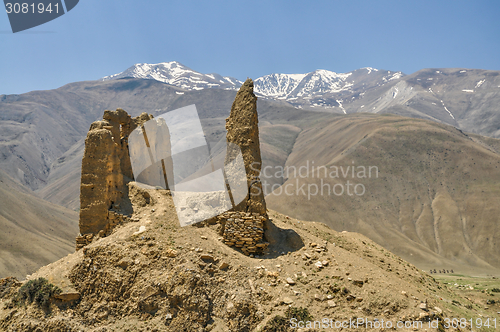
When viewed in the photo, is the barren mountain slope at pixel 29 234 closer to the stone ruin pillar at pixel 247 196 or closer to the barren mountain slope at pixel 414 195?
the stone ruin pillar at pixel 247 196

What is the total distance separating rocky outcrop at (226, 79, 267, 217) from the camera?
15164mm

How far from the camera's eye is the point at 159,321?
11.5 metres

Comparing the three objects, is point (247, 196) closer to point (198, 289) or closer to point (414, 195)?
point (198, 289)

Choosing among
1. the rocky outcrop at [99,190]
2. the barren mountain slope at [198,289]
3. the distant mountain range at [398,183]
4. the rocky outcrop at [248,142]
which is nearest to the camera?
the barren mountain slope at [198,289]

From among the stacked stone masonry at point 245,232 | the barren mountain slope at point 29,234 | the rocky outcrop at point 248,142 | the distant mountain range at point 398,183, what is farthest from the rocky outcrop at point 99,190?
the distant mountain range at point 398,183

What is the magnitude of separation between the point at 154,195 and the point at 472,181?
96.2 metres

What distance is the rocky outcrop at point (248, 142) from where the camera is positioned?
15.2 m

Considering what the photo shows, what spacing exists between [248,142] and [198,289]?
6727mm

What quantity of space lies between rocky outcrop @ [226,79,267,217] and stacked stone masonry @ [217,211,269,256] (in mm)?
383

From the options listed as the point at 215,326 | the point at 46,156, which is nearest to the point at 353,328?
the point at 215,326

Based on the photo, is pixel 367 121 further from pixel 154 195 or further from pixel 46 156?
pixel 46 156

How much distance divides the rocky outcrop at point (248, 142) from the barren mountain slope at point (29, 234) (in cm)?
4702

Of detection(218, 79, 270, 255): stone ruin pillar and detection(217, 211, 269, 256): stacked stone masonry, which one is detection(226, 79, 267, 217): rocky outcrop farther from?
detection(217, 211, 269, 256): stacked stone masonry

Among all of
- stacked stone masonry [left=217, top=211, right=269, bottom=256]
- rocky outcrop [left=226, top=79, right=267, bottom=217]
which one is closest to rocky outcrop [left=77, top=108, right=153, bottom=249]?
stacked stone masonry [left=217, top=211, right=269, bottom=256]
